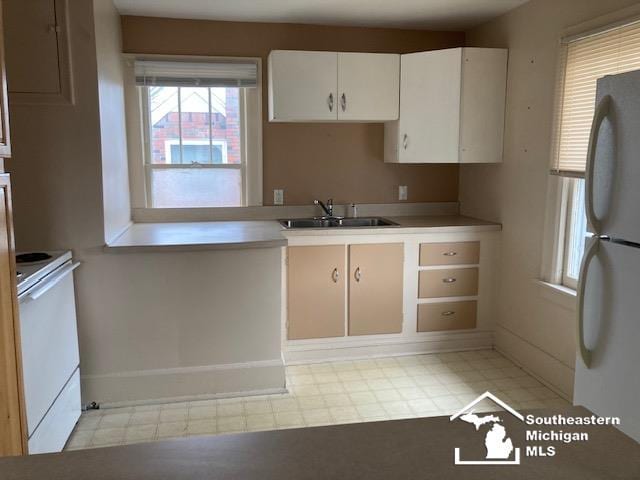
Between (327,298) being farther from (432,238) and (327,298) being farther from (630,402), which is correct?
(630,402)

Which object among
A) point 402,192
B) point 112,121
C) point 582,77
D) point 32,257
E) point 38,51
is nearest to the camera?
point 32,257

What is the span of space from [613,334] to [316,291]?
6.27 ft

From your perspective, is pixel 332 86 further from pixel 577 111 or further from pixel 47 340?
pixel 47 340

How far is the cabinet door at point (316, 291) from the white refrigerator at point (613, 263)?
169 centimetres

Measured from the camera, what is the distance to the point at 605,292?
6.47ft

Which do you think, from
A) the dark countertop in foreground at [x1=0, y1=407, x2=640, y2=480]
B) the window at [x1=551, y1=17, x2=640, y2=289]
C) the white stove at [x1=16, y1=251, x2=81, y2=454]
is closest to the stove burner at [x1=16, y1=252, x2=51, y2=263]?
the white stove at [x1=16, y1=251, x2=81, y2=454]

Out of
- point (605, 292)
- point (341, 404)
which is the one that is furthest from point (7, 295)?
point (605, 292)

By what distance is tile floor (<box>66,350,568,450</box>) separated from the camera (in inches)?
108

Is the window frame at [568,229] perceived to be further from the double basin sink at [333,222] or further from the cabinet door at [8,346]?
the cabinet door at [8,346]

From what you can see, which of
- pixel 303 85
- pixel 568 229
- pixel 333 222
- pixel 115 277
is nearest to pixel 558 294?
pixel 568 229

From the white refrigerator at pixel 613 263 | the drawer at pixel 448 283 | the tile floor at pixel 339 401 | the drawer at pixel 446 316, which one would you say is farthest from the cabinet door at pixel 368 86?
the white refrigerator at pixel 613 263

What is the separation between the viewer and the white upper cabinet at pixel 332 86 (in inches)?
140

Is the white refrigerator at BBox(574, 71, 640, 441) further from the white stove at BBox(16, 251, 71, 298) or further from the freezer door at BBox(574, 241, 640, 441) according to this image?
the white stove at BBox(16, 251, 71, 298)

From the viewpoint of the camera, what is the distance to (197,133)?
3.84 m
